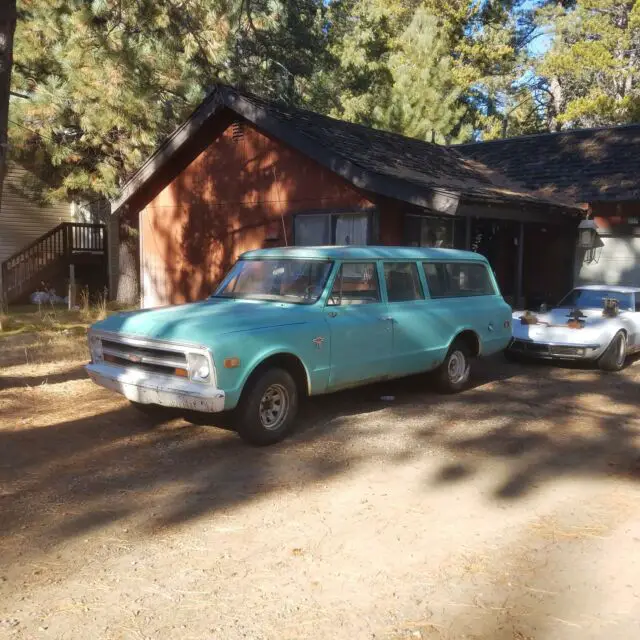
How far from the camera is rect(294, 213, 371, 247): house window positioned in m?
12.7

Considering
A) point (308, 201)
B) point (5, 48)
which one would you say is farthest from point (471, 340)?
point (5, 48)

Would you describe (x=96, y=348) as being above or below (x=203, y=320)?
below

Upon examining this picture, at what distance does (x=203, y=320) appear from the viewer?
236 inches

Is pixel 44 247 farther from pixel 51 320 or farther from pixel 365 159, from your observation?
pixel 365 159

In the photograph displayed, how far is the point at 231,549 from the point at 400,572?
102cm

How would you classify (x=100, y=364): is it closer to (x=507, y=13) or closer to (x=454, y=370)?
(x=454, y=370)

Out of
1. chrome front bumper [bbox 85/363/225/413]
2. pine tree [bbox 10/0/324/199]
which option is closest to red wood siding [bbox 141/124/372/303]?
pine tree [bbox 10/0/324/199]

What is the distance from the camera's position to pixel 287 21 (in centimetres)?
2191

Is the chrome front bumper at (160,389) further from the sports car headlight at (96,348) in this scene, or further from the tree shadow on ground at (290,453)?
the tree shadow on ground at (290,453)

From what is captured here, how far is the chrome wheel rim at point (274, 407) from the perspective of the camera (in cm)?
604

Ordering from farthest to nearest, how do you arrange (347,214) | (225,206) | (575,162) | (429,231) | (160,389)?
(575,162) < (225,206) < (429,231) < (347,214) < (160,389)

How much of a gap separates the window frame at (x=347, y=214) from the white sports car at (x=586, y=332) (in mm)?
2999

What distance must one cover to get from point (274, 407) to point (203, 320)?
100cm

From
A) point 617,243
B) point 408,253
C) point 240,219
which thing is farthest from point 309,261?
point 617,243
